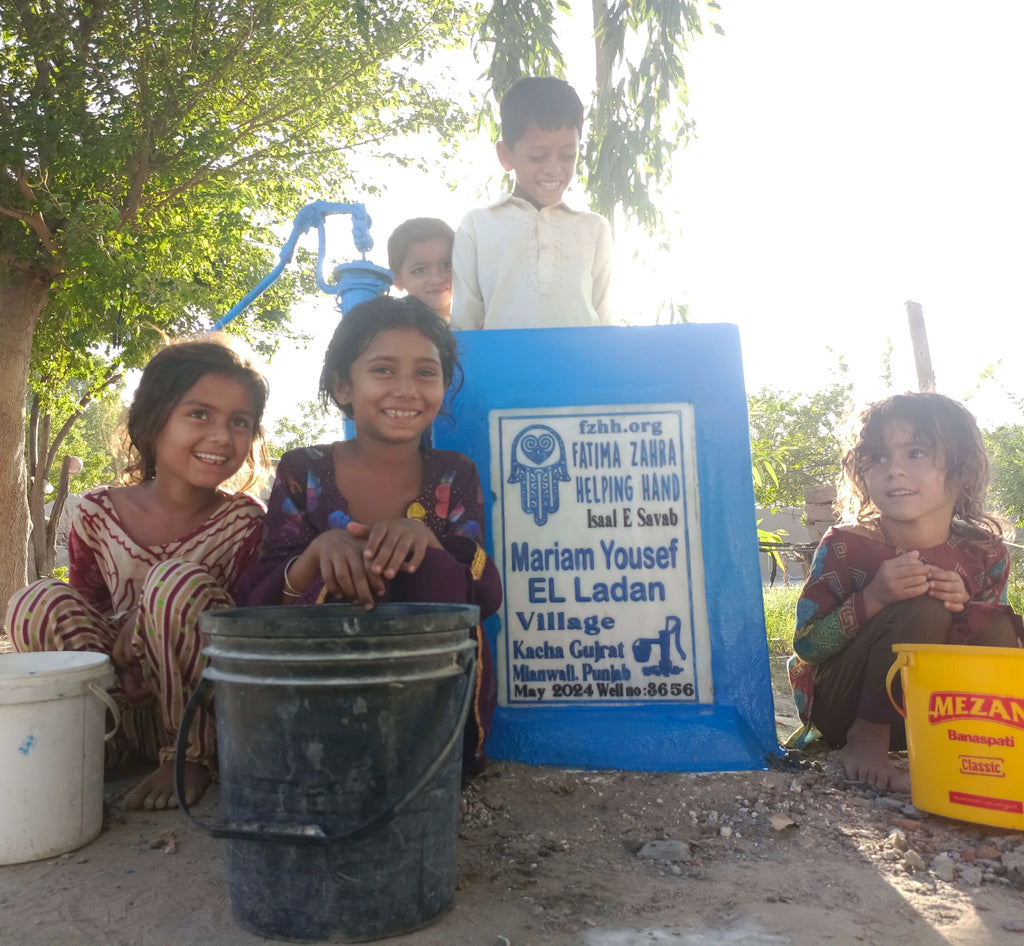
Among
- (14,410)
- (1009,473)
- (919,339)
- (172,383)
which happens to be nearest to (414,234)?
(172,383)

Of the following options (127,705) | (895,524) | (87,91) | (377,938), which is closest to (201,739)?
(127,705)

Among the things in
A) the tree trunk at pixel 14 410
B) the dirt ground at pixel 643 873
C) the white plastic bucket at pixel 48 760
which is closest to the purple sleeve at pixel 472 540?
the dirt ground at pixel 643 873

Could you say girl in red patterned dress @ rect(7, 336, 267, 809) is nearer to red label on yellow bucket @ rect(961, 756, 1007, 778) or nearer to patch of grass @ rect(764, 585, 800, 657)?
red label on yellow bucket @ rect(961, 756, 1007, 778)

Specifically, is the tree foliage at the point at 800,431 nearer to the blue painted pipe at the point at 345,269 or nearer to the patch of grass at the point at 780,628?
the patch of grass at the point at 780,628

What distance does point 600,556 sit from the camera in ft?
7.91

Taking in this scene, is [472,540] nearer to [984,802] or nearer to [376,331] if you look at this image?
[376,331]

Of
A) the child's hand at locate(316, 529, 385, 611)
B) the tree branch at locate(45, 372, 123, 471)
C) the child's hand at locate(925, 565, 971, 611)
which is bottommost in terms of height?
the child's hand at locate(925, 565, 971, 611)

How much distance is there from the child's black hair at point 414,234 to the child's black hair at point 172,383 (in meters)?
1.32

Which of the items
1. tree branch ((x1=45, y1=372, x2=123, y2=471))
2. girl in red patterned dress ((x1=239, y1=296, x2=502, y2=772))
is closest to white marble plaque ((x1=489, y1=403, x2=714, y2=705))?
girl in red patterned dress ((x1=239, y1=296, x2=502, y2=772))

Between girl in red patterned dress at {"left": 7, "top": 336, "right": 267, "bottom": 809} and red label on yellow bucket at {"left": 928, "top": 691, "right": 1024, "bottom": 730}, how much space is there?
170 cm

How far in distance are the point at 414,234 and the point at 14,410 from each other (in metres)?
5.84

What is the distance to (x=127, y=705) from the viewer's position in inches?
87.0

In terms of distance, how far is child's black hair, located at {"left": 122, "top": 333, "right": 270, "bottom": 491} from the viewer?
7.64 ft

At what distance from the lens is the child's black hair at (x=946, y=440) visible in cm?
232
